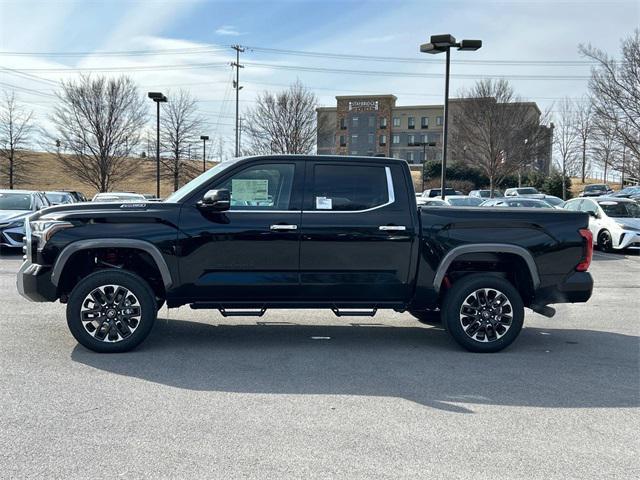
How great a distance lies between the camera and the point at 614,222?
16719 millimetres

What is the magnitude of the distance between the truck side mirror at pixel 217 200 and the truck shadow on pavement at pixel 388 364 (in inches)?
59.4

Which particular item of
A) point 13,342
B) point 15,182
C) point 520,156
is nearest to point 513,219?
point 13,342

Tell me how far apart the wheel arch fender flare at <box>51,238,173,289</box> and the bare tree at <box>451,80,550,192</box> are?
111ft

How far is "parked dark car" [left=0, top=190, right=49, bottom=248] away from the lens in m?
14.9

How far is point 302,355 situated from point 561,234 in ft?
9.99

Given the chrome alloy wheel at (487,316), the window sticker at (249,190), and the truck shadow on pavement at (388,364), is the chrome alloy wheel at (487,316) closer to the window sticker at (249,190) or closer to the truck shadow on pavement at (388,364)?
the truck shadow on pavement at (388,364)

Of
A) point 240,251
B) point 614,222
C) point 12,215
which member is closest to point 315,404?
point 240,251

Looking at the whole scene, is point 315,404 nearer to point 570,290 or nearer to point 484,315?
point 484,315

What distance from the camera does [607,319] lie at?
8406 millimetres

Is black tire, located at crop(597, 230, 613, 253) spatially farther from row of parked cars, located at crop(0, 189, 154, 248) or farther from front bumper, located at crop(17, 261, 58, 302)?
front bumper, located at crop(17, 261, 58, 302)

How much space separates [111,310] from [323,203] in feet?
7.90

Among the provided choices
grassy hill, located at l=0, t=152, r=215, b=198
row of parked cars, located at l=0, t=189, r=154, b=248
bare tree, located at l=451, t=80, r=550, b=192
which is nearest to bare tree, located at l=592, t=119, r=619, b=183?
bare tree, located at l=451, t=80, r=550, b=192

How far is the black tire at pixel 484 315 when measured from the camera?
6309mm

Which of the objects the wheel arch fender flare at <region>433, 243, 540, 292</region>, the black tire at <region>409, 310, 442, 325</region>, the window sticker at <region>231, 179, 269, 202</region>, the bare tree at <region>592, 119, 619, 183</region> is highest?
the bare tree at <region>592, 119, 619, 183</region>
